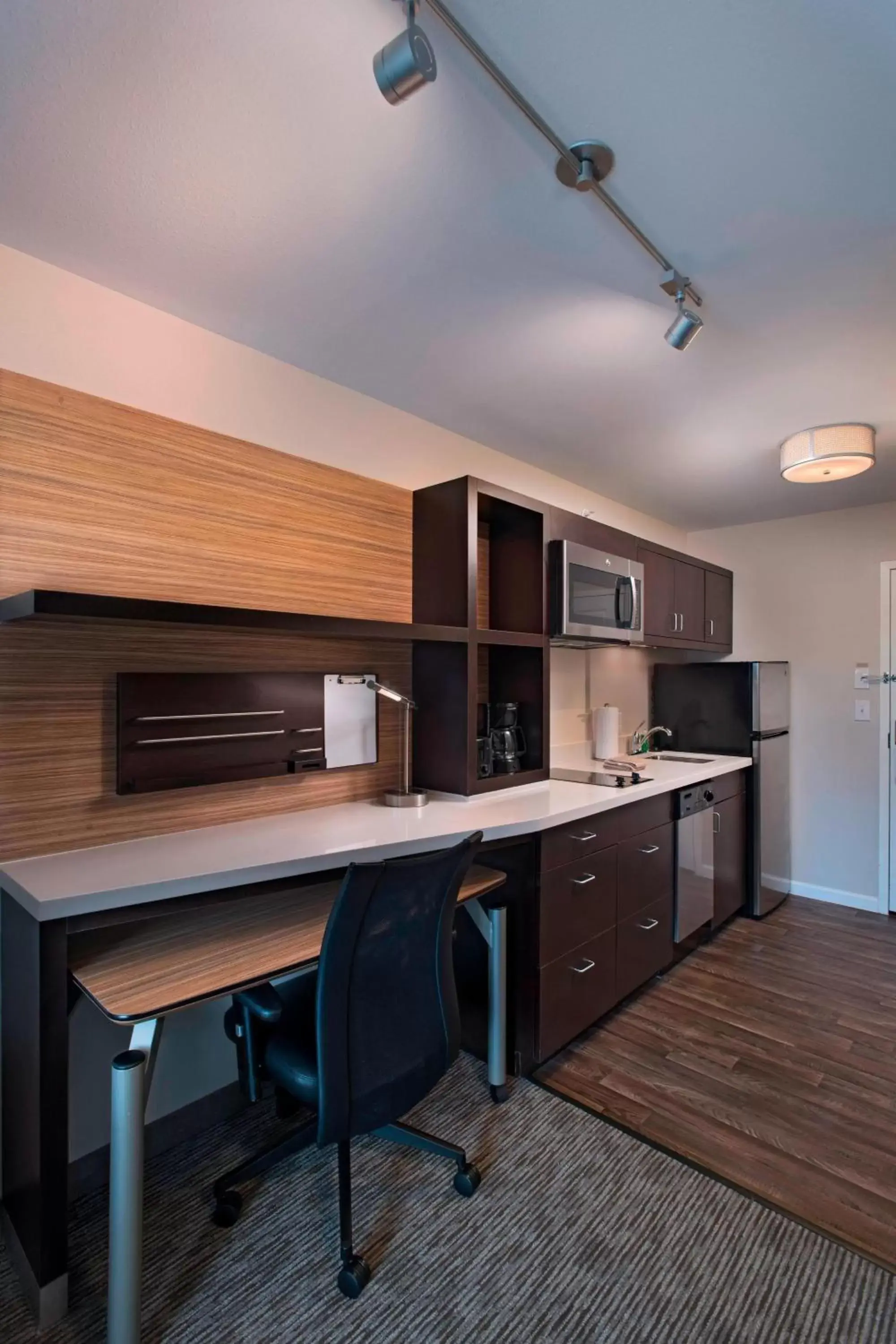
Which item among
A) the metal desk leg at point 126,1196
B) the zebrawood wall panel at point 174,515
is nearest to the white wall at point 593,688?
the zebrawood wall panel at point 174,515

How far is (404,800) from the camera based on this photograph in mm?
2361

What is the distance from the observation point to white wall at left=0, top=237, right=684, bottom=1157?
1673mm

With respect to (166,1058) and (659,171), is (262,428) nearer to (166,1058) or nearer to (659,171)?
(659,171)

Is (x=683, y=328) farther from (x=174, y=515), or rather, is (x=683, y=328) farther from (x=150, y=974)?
(x=150, y=974)

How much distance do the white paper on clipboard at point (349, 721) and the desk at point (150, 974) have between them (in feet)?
1.61

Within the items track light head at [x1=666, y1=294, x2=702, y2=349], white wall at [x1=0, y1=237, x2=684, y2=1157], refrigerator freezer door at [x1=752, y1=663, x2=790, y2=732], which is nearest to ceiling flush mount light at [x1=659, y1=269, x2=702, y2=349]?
track light head at [x1=666, y1=294, x2=702, y2=349]

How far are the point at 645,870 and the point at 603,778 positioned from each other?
0.42 m

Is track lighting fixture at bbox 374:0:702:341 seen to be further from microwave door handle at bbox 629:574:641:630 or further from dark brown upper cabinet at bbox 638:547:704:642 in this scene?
dark brown upper cabinet at bbox 638:547:704:642

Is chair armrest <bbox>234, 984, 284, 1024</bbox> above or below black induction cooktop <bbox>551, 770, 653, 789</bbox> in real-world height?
below

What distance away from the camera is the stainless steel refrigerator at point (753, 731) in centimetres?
379

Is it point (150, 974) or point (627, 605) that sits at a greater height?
point (627, 605)

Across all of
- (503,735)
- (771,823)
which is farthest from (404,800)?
(771,823)

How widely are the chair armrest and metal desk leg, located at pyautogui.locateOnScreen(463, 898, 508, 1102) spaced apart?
75cm

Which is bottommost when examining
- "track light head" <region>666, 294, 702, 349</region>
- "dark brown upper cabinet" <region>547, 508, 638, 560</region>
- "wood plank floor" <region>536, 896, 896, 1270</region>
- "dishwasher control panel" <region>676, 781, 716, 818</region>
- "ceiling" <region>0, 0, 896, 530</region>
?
"wood plank floor" <region>536, 896, 896, 1270</region>
